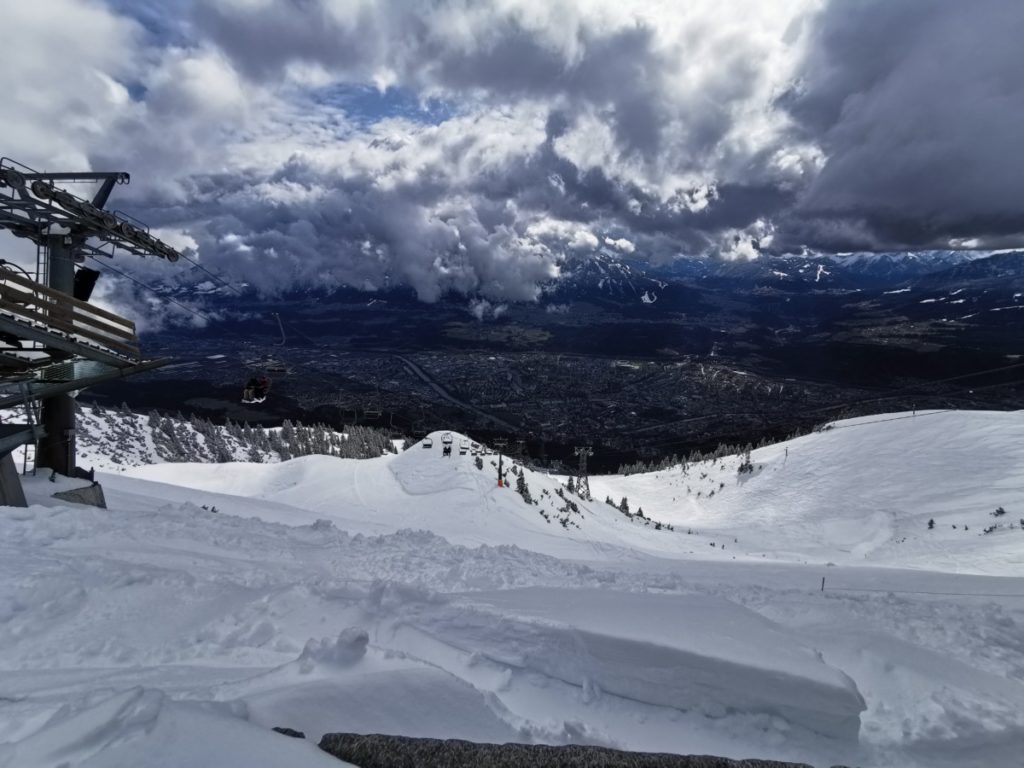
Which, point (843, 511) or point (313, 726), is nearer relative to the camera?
point (313, 726)

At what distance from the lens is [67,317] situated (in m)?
11.7

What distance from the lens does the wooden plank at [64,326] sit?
1088cm

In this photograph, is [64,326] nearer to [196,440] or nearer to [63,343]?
[63,343]

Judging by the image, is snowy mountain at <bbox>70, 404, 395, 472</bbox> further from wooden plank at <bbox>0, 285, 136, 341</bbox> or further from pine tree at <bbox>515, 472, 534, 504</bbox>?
wooden plank at <bbox>0, 285, 136, 341</bbox>

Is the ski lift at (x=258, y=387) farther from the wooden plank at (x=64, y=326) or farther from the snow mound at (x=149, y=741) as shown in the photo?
the snow mound at (x=149, y=741)

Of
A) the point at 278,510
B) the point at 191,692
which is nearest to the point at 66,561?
the point at 191,692

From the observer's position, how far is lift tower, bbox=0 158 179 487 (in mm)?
11180

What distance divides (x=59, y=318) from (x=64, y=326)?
26 cm

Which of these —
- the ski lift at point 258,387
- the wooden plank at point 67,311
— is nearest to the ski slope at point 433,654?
the wooden plank at point 67,311

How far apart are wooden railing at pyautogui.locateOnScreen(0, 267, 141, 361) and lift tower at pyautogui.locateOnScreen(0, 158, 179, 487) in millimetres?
18

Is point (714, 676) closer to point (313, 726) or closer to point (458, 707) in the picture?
point (458, 707)

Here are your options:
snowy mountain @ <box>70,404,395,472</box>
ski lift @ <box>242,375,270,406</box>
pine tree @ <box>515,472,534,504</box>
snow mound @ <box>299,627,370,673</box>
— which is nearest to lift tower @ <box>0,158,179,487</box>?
ski lift @ <box>242,375,270,406</box>

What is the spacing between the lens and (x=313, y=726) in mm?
4715

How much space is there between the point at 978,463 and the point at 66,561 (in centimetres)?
5270
